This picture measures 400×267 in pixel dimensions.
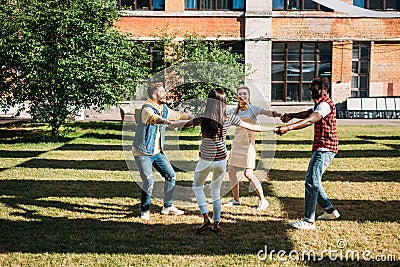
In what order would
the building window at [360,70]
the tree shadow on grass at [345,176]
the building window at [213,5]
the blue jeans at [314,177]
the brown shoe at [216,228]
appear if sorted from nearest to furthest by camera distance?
the brown shoe at [216,228] < the blue jeans at [314,177] < the tree shadow on grass at [345,176] < the building window at [213,5] < the building window at [360,70]

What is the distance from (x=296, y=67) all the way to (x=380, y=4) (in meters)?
6.02

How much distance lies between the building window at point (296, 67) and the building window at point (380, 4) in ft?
9.85

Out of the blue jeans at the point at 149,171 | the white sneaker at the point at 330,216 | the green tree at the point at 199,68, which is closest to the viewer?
the blue jeans at the point at 149,171

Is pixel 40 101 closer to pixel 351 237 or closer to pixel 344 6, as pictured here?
pixel 344 6

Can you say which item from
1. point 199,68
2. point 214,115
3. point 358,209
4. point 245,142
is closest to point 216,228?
point 214,115

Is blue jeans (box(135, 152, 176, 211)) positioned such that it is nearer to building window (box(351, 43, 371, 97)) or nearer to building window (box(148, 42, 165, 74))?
building window (box(148, 42, 165, 74))

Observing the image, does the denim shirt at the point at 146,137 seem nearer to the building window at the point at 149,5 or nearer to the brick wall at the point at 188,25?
the brick wall at the point at 188,25

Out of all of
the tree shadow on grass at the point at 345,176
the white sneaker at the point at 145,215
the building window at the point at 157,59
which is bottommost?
the tree shadow on grass at the point at 345,176

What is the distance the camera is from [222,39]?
2961 centimetres

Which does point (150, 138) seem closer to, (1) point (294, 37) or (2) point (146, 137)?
(2) point (146, 137)

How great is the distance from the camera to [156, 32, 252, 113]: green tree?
738 inches

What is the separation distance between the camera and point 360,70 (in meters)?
30.6

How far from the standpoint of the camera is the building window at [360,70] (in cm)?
3050

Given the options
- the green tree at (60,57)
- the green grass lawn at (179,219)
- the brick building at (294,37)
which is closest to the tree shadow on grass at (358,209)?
the green grass lawn at (179,219)
